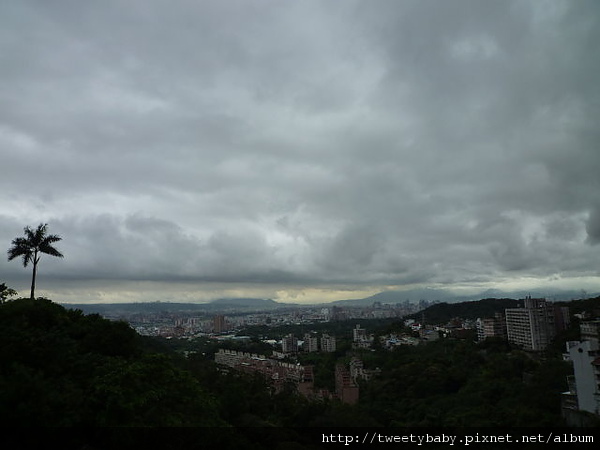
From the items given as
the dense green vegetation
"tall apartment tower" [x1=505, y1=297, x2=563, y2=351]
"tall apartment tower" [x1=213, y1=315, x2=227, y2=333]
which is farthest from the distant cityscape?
"tall apartment tower" [x1=213, y1=315, x2=227, y2=333]

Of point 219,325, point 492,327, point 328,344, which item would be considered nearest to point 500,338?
point 492,327

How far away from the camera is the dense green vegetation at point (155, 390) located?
8621mm

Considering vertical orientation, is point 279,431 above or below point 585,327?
below

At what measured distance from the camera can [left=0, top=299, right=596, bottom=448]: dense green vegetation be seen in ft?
28.3

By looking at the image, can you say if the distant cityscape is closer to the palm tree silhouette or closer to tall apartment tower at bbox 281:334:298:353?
tall apartment tower at bbox 281:334:298:353

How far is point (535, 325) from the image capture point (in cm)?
4828

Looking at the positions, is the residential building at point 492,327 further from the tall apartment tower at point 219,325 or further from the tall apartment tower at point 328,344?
the tall apartment tower at point 219,325

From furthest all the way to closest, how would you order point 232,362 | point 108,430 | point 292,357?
point 292,357 → point 232,362 → point 108,430

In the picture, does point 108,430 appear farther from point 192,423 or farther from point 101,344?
point 101,344

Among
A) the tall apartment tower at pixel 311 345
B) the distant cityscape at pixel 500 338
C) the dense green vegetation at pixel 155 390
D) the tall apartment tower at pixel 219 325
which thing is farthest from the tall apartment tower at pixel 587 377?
the tall apartment tower at pixel 219 325

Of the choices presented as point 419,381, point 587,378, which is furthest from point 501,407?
point 419,381

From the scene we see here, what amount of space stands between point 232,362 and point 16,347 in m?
56.4

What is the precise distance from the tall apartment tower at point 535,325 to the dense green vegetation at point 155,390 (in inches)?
608

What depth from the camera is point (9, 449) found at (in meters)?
7.41
